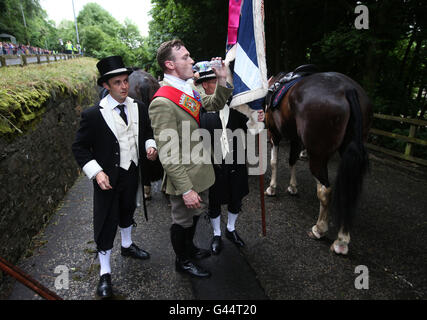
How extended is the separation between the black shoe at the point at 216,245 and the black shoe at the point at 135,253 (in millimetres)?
791

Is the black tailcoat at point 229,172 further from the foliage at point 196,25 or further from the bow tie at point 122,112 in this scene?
the foliage at point 196,25

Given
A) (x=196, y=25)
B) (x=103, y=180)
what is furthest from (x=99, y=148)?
(x=196, y=25)

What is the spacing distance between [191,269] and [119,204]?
3.37ft

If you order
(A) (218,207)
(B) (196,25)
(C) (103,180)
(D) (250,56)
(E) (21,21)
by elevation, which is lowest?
(A) (218,207)

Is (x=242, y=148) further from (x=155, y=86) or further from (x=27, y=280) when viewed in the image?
(x=155, y=86)

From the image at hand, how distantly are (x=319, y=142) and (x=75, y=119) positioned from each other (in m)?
5.49

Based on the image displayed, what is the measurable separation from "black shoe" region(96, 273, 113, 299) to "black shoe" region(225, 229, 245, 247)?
59.5 inches

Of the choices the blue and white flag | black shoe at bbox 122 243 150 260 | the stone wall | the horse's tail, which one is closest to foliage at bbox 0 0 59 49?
the stone wall

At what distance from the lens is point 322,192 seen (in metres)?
3.38

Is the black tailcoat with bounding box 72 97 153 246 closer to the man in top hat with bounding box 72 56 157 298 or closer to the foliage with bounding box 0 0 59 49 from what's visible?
the man in top hat with bounding box 72 56 157 298

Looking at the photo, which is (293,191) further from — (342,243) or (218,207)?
(218,207)

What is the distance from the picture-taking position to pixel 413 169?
18.6 feet
